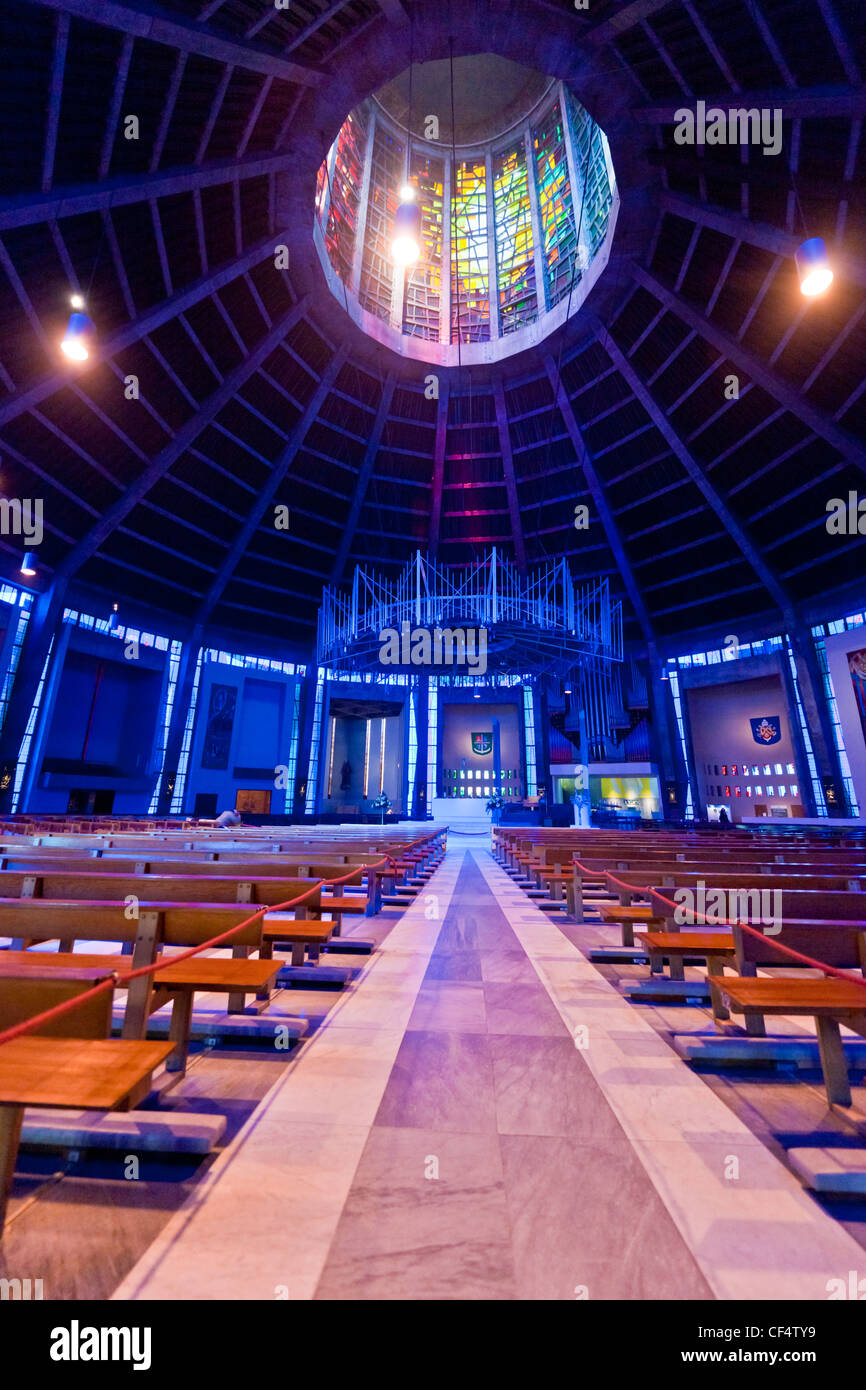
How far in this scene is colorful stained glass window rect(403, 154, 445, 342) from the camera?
21.4 meters

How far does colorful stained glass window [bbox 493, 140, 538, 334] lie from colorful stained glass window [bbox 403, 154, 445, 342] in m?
2.26

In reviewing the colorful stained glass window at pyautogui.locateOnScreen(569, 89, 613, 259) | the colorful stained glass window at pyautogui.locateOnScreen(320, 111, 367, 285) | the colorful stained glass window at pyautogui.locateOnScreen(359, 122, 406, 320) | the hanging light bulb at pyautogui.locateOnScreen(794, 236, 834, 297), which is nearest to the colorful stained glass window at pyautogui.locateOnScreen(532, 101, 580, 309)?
the colorful stained glass window at pyautogui.locateOnScreen(569, 89, 613, 259)

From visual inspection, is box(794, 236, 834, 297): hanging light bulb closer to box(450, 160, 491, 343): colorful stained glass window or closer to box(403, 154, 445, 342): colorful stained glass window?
box(450, 160, 491, 343): colorful stained glass window

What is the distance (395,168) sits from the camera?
821 inches

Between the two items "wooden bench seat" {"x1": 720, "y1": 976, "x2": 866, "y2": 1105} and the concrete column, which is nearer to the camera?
"wooden bench seat" {"x1": 720, "y1": 976, "x2": 866, "y2": 1105}

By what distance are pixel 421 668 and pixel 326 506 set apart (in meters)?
10.2

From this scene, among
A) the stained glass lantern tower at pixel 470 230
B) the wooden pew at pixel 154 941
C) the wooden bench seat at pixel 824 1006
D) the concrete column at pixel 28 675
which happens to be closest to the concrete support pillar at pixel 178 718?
the concrete column at pixel 28 675

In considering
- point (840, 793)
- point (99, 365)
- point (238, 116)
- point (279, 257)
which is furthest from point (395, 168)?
point (840, 793)

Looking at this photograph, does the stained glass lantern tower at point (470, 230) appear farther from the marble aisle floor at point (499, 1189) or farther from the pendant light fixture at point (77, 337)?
the marble aisle floor at point (499, 1189)

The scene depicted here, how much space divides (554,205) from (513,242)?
6.23 feet

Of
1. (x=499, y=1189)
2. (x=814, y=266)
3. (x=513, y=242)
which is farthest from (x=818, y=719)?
(x=499, y=1189)

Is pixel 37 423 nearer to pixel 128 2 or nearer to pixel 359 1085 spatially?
pixel 128 2

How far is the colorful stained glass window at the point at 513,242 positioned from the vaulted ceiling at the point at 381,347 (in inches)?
95.6

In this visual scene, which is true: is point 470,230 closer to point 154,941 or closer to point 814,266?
point 814,266
